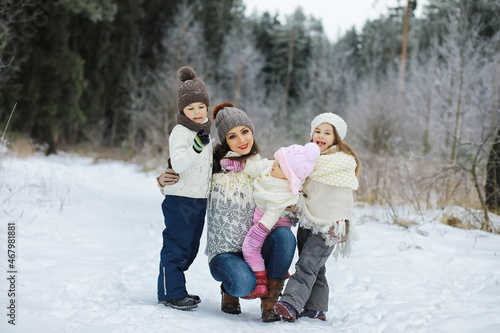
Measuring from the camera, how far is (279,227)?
284 centimetres

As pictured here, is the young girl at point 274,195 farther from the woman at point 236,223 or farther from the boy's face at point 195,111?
the boy's face at point 195,111

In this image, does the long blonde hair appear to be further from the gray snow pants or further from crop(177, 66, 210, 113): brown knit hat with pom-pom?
crop(177, 66, 210, 113): brown knit hat with pom-pom

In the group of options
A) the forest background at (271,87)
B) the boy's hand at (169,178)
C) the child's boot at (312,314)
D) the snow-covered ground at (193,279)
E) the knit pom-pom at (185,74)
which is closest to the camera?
the snow-covered ground at (193,279)

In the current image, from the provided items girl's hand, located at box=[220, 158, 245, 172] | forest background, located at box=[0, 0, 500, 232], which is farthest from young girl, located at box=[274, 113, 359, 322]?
forest background, located at box=[0, 0, 500, 232]

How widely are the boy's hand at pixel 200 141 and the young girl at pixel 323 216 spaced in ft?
2.56

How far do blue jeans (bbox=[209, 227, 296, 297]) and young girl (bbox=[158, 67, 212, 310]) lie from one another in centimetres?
24

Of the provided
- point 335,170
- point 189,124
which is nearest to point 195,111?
point 189,124

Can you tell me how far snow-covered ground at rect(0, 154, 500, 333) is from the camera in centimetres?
236

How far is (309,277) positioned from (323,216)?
16.5 inches

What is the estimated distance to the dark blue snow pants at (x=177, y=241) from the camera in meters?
2.80

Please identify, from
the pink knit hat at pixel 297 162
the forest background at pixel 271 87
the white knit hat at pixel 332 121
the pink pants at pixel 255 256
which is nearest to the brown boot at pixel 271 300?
the pink pants at pixel 255 256

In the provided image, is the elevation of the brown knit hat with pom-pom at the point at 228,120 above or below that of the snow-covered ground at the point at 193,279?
above

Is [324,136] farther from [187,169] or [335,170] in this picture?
[187,169]

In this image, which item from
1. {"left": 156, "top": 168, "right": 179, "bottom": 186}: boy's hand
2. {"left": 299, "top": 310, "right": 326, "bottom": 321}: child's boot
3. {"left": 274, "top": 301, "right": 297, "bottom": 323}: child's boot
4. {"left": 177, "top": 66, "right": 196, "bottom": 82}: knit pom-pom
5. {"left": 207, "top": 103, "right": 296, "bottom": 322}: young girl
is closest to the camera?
{"left": 274, "top": 301, "right": 297, "bottom": 323}: child's boot
